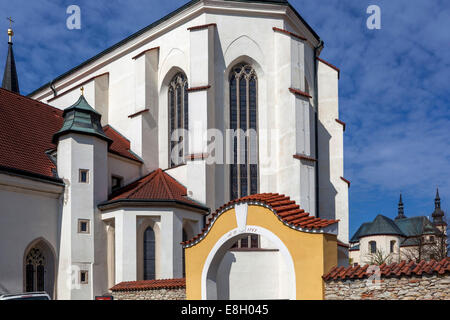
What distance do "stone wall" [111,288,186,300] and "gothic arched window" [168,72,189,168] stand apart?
8979 millimetres

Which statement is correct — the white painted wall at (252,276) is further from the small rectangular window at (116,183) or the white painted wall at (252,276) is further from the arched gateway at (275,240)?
the arched gateway at (275,240)

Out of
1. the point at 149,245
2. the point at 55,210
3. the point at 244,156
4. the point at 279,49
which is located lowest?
the point at 149,245

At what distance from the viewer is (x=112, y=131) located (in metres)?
24.8

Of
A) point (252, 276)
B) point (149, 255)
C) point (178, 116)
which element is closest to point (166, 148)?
point (178, 116)

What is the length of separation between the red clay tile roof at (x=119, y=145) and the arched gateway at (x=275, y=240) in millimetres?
10235

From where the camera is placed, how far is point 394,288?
8266 mm

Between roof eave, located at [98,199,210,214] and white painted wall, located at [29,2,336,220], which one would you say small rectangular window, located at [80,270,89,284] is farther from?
white painted wall, located at [29,2,336,220]

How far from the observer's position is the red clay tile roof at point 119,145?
21550mm

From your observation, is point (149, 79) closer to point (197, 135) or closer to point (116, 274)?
point (197, 135)

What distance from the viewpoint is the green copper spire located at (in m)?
18.6

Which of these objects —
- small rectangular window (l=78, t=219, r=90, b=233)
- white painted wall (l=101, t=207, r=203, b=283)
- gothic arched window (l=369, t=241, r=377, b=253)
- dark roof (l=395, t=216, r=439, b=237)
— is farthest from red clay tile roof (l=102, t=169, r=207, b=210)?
dark roof (l=395, t=216, r=439, b=237)
